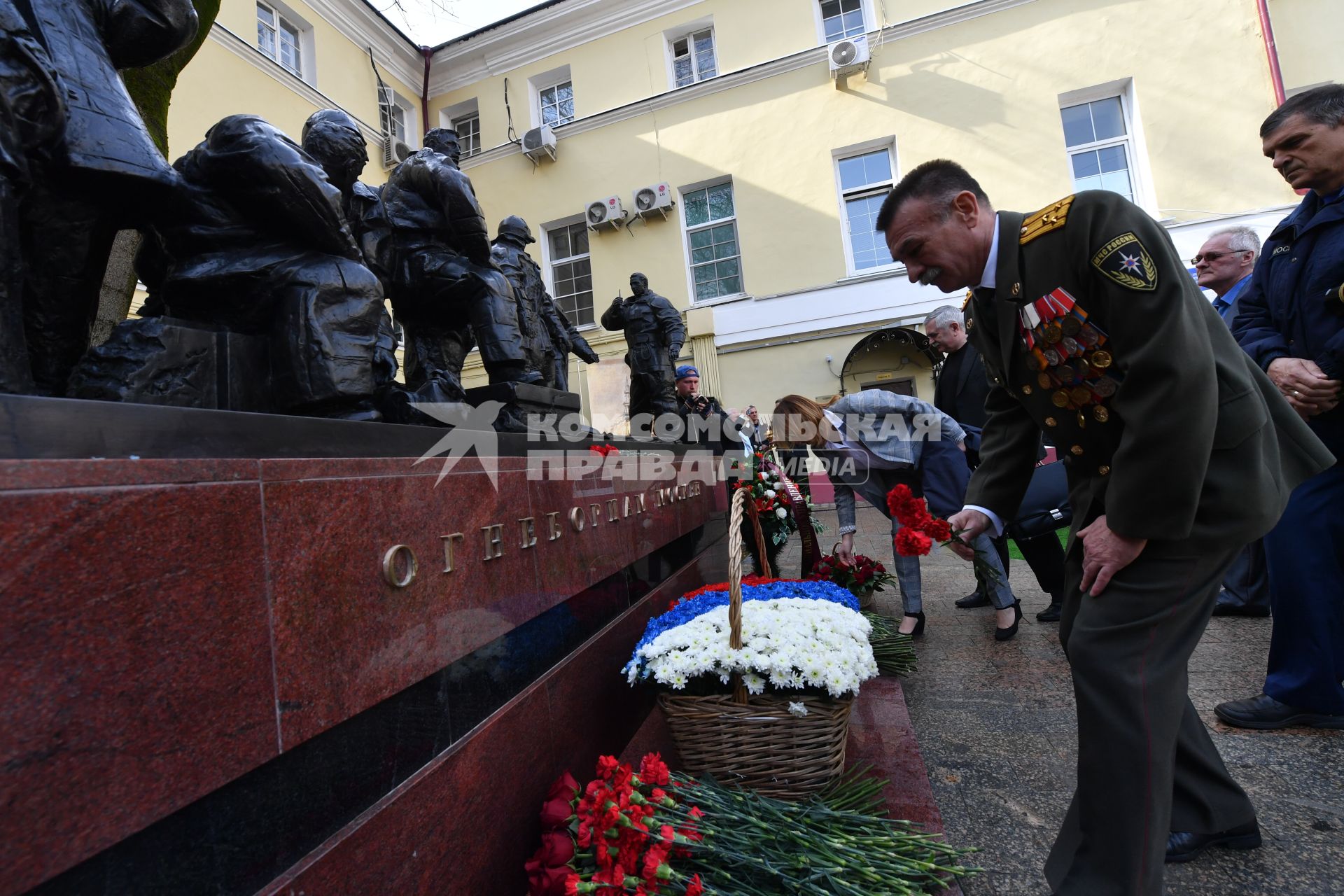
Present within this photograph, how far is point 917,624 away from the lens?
156 inches

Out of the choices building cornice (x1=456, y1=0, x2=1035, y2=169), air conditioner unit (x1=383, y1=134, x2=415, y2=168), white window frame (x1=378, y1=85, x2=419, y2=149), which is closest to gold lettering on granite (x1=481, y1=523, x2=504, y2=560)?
building cornice (x1=456, y1=0, x2=1035, y2=169)

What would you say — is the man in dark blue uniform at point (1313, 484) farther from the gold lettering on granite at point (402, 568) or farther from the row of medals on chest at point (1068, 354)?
the gold lettering on granite at point (402, 568)

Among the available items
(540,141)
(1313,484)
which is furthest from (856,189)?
(1313,484)

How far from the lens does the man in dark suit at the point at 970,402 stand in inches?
154

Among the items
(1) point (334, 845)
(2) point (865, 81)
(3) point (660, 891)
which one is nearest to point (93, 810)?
(1) point (334, 845)

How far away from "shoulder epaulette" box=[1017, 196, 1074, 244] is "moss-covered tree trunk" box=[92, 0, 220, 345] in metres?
2.81

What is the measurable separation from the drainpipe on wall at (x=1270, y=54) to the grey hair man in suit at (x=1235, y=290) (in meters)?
9.79

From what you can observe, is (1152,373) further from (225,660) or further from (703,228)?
(703,228)

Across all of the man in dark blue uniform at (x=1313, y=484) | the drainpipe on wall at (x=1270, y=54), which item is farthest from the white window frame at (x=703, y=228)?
the man in dark blue uniform at (x=1313, y=484)

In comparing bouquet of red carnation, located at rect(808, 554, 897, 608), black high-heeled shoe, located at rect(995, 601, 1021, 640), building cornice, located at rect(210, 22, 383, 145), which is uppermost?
building cornice, located at rect(210, 22, 383, 145)

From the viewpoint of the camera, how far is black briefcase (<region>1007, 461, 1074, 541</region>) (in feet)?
11.7

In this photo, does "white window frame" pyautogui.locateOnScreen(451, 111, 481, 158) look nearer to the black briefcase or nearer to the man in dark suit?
the man in dark suit

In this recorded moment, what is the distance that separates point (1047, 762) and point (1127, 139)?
1326 cm

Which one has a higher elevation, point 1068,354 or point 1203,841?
point 1068,354
